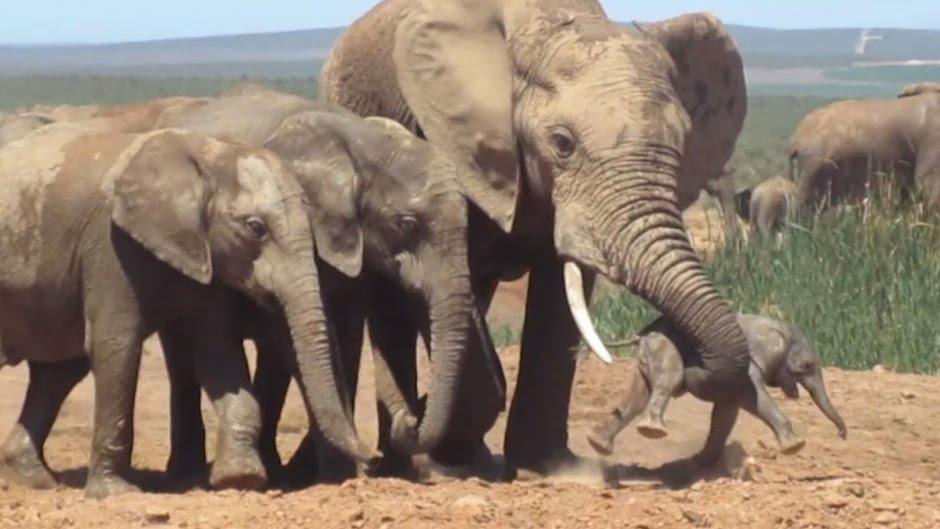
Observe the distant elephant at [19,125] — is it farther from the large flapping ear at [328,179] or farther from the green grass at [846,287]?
the green grass at [846,287]

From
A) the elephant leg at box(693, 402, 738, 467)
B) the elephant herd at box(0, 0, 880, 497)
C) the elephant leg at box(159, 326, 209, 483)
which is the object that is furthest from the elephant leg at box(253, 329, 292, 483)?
the elephant leg at box(693, 402, 738, 467)

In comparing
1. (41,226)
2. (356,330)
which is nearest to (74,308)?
(41,226)

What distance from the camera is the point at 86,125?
9805 millimetres

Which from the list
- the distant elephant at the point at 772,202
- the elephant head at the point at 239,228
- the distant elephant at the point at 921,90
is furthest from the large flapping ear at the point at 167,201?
the distant elephant at the point at 921,90

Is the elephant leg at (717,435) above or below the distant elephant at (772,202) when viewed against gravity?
above

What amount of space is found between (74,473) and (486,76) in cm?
227

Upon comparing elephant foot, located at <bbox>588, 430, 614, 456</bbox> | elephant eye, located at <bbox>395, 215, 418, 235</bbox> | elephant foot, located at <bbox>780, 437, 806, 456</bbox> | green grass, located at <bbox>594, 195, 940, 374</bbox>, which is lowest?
green grass, located at <bbox>594, 195, 940, 374</bbox>

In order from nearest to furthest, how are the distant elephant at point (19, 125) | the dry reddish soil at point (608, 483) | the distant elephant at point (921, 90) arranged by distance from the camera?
1. the dry reddish soil at point (608, 483)
2. the distant elephant at point (19, 125)
3. the distant elephant at point (921, 90)

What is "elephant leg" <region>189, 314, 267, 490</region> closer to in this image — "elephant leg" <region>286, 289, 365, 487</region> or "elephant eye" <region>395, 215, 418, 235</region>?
"elephant leg" <region>286, 289, 365, 487</region>

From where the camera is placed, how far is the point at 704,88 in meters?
9.84

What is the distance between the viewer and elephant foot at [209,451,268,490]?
335 inches

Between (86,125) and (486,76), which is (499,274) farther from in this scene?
(86,125)

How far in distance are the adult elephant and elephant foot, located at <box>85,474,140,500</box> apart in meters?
0.94

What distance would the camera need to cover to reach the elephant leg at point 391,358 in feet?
29.9
